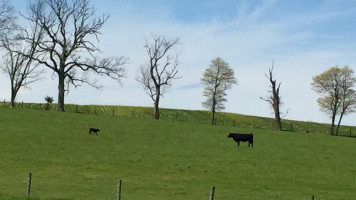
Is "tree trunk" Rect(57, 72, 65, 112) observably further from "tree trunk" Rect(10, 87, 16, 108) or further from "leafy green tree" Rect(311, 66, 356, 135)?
"leafy green tree" Rect(311, 66, 356, 135)

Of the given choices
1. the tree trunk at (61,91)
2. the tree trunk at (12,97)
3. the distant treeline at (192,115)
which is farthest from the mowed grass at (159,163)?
the distant treeline at (192,115)

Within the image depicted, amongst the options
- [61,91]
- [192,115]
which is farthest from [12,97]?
[192,115]

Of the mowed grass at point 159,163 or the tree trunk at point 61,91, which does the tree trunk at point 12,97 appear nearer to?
the tree trunk at point 61,91

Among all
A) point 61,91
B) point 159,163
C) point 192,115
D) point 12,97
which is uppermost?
point 61,91

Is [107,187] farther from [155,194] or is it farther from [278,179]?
[278,179]

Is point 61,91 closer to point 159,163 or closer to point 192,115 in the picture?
point 159,163

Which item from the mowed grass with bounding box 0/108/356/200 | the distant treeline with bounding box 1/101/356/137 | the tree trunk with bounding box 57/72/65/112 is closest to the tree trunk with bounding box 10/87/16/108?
the tree trunk with bounding box 57/72/65/112

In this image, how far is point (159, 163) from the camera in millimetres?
35438

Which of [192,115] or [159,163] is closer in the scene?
[159,163]

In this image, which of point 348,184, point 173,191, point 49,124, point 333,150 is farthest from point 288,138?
point 173,191

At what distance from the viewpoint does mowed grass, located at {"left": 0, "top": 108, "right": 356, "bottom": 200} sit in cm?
2711

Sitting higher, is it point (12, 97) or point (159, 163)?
point (12, 97)

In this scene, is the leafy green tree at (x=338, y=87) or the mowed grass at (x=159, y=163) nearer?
the mowed grass at (x=159, y=163)

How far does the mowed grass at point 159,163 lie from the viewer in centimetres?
2711
